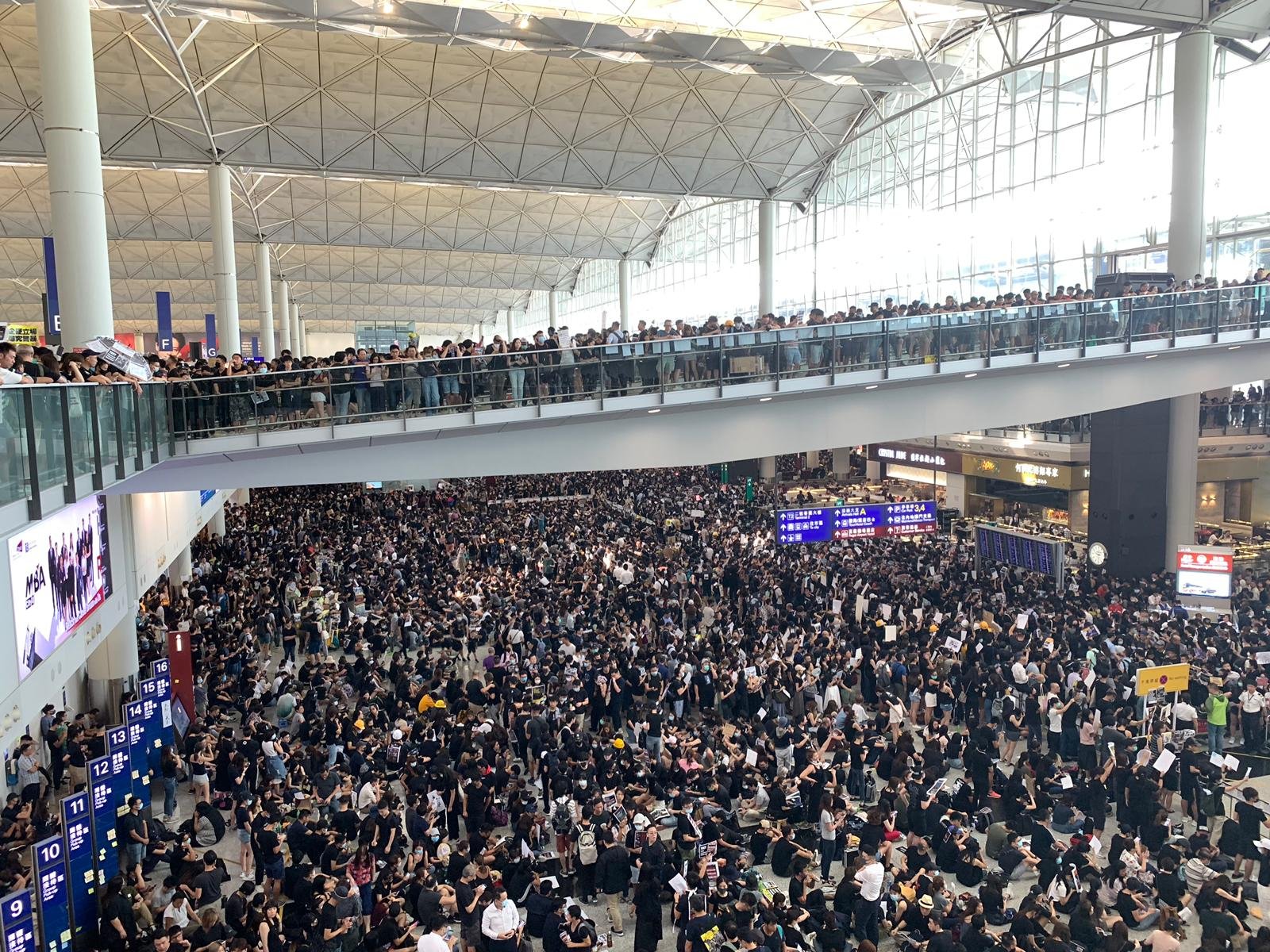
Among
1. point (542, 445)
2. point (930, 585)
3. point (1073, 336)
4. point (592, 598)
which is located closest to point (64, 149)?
point (542, 445)

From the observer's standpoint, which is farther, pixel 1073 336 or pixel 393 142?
pixel 393 142

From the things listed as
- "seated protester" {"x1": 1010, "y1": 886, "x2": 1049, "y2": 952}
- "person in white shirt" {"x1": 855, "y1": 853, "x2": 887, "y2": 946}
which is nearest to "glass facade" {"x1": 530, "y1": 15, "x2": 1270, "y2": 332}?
"seated protester" {"x1": 1010, "y1": 886, "x2": 1049, "y2": 952}

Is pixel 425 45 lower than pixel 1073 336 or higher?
higher

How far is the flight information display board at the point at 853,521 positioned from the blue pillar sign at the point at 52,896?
13.6 metres

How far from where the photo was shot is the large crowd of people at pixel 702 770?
9.50 m

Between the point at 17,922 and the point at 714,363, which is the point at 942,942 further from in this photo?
the point at 714,363

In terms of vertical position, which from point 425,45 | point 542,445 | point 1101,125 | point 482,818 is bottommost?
point 482,818

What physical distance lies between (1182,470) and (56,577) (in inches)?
919

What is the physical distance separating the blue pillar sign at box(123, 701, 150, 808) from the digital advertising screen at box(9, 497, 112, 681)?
234 centimetres

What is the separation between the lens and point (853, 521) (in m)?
20.0

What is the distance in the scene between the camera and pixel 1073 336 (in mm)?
17984

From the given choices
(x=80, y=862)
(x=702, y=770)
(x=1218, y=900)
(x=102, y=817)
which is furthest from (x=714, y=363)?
(x=80, y=862)

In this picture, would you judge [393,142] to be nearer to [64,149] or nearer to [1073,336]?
[64,149]

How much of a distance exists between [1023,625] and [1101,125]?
1632cm
